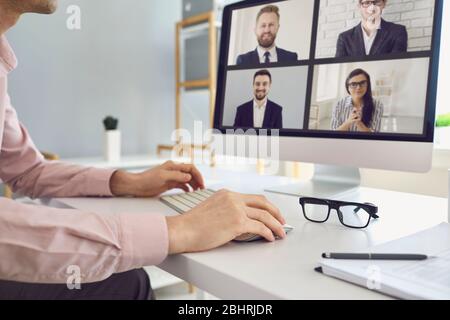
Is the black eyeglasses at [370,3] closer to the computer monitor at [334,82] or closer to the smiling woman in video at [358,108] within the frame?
the computer monitor at [334,82]

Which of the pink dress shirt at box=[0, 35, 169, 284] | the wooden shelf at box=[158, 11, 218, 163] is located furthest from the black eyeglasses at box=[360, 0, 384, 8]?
the wooden shelf at box=[158, 11, 218, 163]

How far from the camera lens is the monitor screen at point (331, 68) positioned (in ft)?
2.40

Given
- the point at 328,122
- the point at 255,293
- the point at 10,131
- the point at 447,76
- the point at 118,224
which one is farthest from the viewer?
the point at 447,76

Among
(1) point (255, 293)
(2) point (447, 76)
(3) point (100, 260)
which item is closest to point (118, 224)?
(3) point (100, 260)

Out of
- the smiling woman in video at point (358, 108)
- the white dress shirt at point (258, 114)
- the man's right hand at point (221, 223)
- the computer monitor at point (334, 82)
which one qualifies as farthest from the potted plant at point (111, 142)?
the man's right hand at point (221, 223)

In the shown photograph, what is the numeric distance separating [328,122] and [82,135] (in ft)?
5.68

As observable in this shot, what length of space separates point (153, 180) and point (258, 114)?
289 mm

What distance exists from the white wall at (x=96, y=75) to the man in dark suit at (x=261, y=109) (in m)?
1.50

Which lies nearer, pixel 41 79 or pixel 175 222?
pixel 175 222

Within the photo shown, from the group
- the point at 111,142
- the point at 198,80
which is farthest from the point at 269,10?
the point at 198,80

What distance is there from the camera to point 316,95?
854mm

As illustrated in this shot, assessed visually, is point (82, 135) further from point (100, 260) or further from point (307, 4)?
point (100, 260)

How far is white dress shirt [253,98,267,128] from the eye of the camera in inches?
37.5

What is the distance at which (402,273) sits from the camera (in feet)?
1.36
